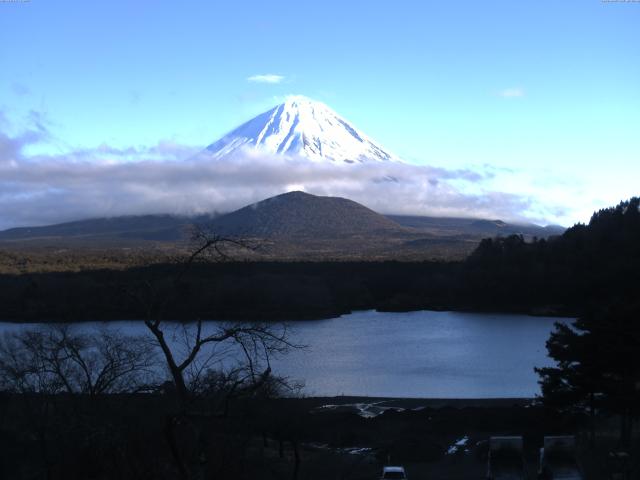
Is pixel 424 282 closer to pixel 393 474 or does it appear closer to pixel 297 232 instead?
pixel 393 474

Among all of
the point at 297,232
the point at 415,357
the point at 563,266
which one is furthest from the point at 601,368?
the point at 297,232

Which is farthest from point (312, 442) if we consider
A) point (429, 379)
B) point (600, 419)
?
point (429, 379)

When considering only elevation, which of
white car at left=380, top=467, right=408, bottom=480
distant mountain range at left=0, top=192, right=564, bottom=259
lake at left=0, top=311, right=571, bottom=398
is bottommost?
lake at left=0, top=311, right=571, bottom=398

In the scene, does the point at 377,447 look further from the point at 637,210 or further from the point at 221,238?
the point at 637,210

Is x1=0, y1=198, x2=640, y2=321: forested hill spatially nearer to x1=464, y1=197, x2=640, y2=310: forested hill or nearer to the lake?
x1=464, y1=197, x2=640, y2=310: forested hill

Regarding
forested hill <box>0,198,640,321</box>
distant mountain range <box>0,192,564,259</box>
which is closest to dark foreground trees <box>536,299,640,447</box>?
forested hill <box>0,198,640,321</box>

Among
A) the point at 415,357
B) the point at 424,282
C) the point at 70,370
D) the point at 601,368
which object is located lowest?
the point at 415,357

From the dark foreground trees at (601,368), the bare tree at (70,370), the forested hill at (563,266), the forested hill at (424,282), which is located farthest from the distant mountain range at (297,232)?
the bare tree at (70,370)
